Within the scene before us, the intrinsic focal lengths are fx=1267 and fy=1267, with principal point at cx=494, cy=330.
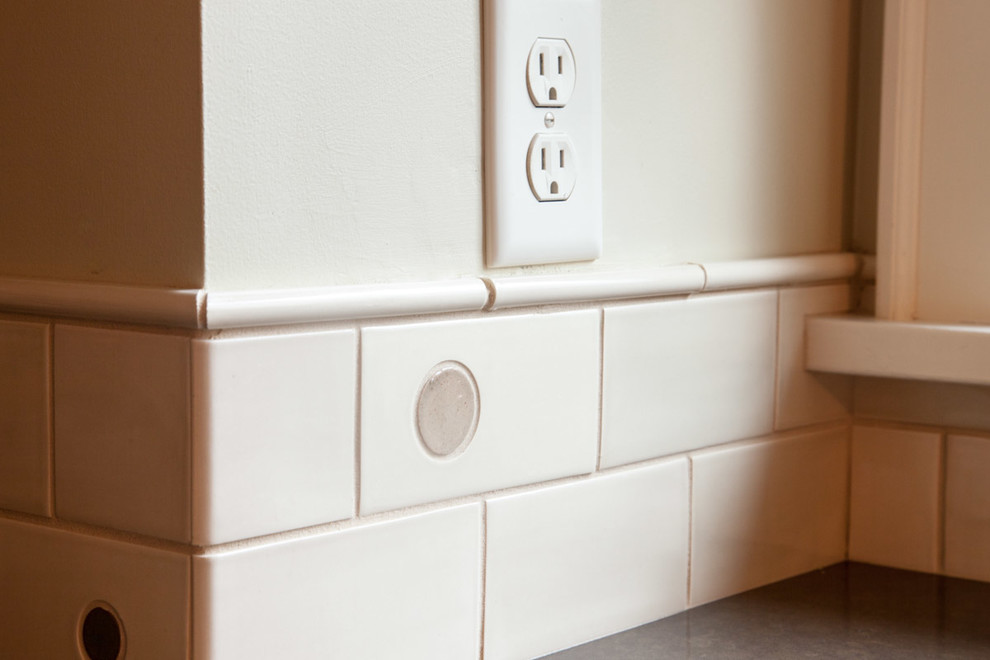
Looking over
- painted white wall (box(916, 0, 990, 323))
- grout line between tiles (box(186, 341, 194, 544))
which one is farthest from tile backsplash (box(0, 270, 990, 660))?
painted white wall (box(916, 0, 990, 323))

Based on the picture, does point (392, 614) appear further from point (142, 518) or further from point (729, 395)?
point (729, 395)

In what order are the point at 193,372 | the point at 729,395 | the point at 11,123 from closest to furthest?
the point at 193,372
the point at 11,123
the point at 729,395

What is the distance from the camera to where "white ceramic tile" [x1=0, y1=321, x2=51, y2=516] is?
774 mm

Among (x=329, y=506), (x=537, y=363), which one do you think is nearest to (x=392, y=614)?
(x=329, y=506)

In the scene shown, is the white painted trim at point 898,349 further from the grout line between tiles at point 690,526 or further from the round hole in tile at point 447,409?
the round hole in tile at point 447,409

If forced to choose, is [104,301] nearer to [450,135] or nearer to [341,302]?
[341,302]

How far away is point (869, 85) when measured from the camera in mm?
1206

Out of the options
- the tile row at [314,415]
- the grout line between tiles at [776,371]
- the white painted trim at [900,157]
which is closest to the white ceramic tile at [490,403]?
the tile row at [314,415]

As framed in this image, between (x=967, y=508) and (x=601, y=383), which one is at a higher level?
(x=601, y=383)

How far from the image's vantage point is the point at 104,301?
0.73 metres

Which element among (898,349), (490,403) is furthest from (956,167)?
(490,403)

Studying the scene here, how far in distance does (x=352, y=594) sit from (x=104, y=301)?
230mm

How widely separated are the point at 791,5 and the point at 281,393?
64 cm

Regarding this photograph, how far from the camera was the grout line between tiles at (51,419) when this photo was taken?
768 millimetres
